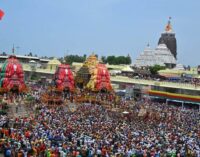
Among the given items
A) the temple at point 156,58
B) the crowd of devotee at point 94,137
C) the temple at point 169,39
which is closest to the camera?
the crowd of devotee at point 94,137

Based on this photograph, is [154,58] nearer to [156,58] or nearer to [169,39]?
[156,58]

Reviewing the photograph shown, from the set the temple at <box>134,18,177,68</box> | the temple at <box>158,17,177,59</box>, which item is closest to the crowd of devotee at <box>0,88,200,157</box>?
the temple at <box>134,18,177,68</box>

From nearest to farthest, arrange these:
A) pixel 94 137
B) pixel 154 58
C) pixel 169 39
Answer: pixel 94 137 → pixel 154 58 → pixel 169 39

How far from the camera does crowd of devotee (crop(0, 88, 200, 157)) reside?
2000 cm

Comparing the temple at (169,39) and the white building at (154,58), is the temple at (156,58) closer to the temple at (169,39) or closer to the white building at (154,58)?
the white building at (154,58)

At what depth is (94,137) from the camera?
2388cm

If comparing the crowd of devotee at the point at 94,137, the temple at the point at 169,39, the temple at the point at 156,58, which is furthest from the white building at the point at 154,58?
the crowd of devotee at the point at 94,137

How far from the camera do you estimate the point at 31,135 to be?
73.4 feet

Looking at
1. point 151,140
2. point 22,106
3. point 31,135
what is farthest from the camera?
point 22,106

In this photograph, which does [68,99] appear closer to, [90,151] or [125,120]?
[125,120]

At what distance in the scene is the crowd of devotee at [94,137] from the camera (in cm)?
2000

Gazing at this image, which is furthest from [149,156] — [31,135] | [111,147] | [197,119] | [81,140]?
[197,119]

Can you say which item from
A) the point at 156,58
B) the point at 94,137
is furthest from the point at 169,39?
the point at 94,137

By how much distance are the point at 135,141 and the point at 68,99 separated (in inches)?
808
